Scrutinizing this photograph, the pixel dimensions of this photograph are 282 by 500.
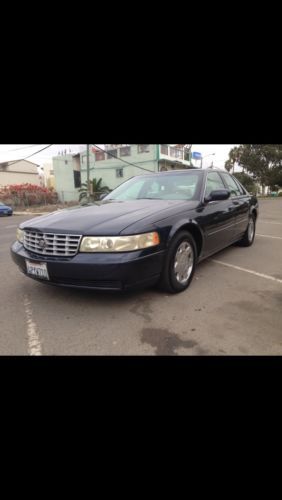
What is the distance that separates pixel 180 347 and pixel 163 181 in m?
2.55

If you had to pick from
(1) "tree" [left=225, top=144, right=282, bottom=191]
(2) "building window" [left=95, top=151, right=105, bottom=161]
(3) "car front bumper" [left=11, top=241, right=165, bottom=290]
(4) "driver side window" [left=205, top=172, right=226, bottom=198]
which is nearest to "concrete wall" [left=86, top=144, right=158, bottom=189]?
(2) "building window" [left=95, top=151, right=105, bottom=161]

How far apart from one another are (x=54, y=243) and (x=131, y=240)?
2.39 feet

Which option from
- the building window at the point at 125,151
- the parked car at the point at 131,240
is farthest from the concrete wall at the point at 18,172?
the parked car at the point at 131,240

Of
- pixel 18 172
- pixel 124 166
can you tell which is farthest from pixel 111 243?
pixel 18 172

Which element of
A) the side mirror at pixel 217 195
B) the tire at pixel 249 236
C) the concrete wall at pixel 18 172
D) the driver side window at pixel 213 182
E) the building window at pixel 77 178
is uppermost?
the concrete wall at pixel 18 172

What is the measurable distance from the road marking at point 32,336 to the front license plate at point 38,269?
14.8 inches

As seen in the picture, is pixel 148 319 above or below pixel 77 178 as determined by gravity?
below

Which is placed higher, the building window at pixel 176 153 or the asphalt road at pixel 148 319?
Result: the building window at pixel 176 153

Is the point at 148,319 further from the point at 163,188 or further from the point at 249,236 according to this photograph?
the point at 249,236

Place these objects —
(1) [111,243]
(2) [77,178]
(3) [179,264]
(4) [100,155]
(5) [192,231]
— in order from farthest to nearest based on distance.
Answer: (2) [77,178] < (4) [100,155] < (5) [192,231] < (3) [179,264] < (1) [111,243]

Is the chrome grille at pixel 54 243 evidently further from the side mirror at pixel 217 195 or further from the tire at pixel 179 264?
the side mirror at pixel 217 195

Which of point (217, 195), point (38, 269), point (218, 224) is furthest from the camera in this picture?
point (218, 224)

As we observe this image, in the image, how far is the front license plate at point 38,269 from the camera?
2645 millimetres

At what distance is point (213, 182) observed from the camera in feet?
13.5
